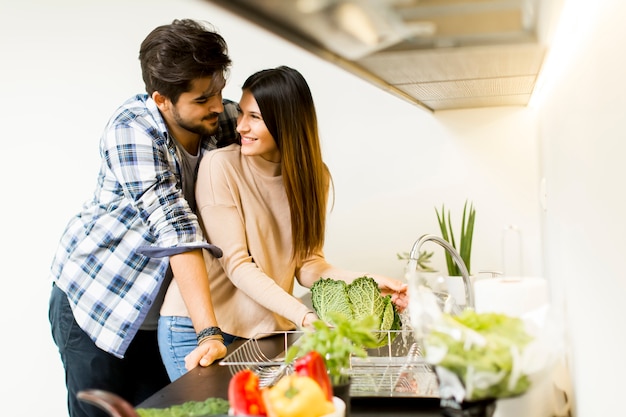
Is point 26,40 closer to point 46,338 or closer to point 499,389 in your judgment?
point 46,338

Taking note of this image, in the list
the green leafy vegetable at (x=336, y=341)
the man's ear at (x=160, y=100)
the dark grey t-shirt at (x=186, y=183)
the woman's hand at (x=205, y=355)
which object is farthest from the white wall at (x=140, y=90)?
A: the green leafy vegetable at (x=336, y=341)

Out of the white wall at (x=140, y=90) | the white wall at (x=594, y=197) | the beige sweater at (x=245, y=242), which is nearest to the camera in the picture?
the white wall at (x=594, y=197)

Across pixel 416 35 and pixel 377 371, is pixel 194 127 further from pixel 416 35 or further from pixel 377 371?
pixel 416 35

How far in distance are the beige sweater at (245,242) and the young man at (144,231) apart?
0.08 m

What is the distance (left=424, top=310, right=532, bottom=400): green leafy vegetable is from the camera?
907 mm

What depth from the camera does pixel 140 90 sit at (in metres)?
3.28

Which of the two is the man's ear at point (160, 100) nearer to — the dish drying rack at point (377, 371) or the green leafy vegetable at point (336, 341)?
the dish drying rack at point (377, 371)

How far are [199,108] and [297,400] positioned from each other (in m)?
1.15

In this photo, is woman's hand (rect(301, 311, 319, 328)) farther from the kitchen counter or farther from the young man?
A: the kitchen counter

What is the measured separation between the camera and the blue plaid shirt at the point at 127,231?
193cm

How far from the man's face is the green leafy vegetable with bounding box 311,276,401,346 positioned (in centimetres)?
54

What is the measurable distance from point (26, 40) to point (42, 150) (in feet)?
1.59

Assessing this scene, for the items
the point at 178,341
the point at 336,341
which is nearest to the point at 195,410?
the point at 336,341

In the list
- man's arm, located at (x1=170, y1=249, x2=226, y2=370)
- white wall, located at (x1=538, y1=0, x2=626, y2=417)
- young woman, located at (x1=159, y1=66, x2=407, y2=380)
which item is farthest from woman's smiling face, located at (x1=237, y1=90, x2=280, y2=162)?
white wall, located at (x1=538, y1=0, x2=626, y2=417)
